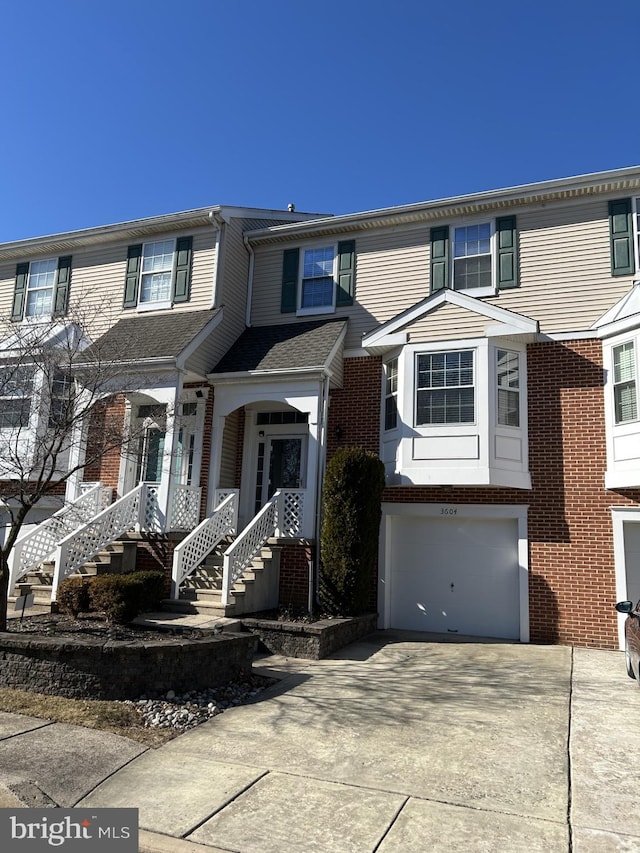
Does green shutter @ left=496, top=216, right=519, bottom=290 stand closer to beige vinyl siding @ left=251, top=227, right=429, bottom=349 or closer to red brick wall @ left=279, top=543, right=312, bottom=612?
beige vinyl siding @ left=251, top=227, right=429, bottom=349

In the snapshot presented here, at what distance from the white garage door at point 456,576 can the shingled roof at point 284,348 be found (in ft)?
12.6

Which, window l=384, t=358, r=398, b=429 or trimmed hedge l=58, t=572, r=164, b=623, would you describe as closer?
trimmed hedge l=58, t=572, r=164, b=623

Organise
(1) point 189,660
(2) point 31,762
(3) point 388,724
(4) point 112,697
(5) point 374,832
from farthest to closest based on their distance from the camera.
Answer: (1) point 189,660 → (4) point 112,697 → (3) point 388,724 → (2) point 31,762 → (5) point 374,832

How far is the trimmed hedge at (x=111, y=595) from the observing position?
9.50m

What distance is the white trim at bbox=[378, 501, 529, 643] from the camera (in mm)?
11636

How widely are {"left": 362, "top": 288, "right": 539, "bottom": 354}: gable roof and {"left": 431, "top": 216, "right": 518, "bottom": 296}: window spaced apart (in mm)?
571

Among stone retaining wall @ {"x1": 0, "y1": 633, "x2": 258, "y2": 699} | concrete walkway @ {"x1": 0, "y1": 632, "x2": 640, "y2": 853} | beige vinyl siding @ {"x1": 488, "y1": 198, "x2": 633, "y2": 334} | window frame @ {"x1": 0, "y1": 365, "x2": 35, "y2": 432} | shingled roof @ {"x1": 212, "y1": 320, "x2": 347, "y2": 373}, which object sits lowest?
concrete walkway @ {"x1": 0, "y1": 632, "x2": 640, "y2": 853}

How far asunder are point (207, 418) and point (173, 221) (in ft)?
15.9

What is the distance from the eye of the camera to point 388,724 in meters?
6.60

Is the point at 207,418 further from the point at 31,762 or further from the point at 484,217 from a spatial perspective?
Answer: the point at 31,762

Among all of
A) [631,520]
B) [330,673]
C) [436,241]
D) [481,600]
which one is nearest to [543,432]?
[631,520]

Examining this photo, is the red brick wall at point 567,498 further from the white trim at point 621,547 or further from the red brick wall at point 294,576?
the red brick wall at point 294,576

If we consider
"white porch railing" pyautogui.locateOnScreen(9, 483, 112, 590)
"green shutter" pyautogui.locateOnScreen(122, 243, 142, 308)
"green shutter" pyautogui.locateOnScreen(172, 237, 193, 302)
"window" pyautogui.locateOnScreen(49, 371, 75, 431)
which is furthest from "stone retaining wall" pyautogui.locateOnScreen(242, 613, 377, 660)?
"green shutter" pyautogui.locateOnScreen(122, 243, 142, 308)

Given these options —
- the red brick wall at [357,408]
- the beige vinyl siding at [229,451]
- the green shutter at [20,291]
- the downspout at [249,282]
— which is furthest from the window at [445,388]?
the green shutter at [20,291]
